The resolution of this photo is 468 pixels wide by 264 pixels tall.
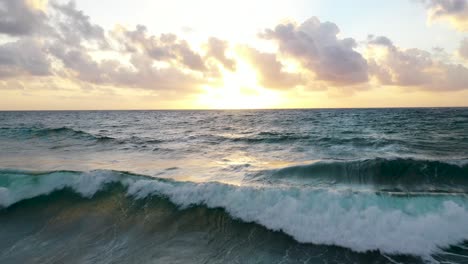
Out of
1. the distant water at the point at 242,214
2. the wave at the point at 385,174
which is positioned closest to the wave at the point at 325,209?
the distant water at the point at 242,214

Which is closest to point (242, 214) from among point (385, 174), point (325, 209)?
point (325, 209)

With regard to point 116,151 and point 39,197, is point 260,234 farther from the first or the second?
point 116,151

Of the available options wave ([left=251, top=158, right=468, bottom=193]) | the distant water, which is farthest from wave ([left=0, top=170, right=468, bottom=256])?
wave ([left=251, top=158, right=468, bottom=193])

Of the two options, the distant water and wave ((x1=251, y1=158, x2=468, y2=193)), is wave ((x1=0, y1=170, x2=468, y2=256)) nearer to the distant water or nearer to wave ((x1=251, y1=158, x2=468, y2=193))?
the distant water

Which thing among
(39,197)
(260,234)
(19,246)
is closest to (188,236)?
(260,234)

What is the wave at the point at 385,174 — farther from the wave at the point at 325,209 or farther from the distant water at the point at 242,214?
the wave at the point at 325,209

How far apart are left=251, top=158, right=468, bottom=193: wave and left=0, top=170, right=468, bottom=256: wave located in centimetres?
237

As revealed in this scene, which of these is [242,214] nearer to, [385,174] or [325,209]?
[325,209]

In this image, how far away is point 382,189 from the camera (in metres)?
9.79

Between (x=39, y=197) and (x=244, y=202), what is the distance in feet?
23.1

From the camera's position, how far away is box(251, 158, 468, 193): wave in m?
10.3

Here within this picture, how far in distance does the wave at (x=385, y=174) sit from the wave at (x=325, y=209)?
2372 millimetres

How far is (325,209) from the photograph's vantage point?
7449 mm

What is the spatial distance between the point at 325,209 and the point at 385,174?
5.59 meters
